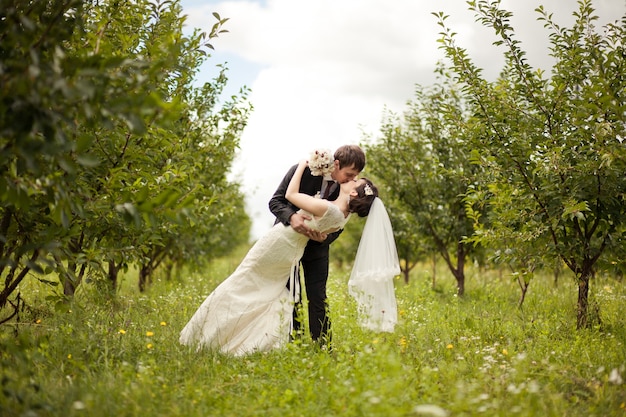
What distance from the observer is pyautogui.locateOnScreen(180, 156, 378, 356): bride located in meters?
5.43

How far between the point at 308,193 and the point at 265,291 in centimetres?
108

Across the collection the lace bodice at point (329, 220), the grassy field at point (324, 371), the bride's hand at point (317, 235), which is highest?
the lace bodice at point (329, 220)

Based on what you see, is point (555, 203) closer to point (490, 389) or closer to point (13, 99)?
point (490, 389)

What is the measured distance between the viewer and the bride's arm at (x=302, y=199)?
5.26 metres

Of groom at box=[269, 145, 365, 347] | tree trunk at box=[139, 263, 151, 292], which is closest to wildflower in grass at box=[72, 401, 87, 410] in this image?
groom at box=[269, 145, 365, 347]

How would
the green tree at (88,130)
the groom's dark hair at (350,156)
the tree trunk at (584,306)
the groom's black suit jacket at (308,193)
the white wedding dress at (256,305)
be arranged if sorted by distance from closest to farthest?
the green tree at (88,130) → the groom's dark hair at (350,156) → the white wedding dress at (256,305) → the groom's black suit jacket at (308,193) → the tree trunk at (584,306)

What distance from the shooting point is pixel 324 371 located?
4.38m

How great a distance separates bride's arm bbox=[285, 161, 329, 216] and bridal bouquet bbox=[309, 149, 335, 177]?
19 centimetres

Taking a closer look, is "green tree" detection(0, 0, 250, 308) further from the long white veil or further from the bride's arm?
the long white veil

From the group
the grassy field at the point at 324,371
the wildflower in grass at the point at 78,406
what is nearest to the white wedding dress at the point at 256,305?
the grassy field at the point at 324,371

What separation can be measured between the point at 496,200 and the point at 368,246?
1834mm

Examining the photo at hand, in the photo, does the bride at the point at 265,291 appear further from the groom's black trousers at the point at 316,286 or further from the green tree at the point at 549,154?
the green tree at the point at 549,154

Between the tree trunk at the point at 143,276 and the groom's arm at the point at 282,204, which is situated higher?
the groom's arm at the point at 282,204

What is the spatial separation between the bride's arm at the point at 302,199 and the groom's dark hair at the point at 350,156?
0.35 metres
